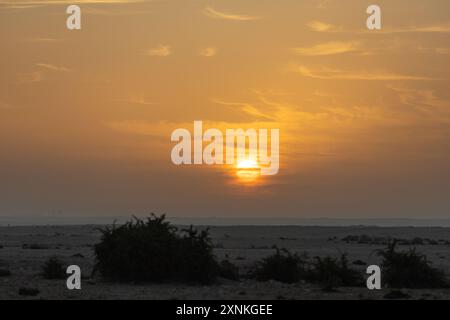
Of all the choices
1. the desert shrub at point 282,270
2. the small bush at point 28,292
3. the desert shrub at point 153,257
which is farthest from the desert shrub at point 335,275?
the small bush at point 28,292

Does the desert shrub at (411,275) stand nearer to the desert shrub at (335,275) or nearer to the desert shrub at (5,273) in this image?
the desert shrub at (335,275)

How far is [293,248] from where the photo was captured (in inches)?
3056

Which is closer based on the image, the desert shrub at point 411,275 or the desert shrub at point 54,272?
the desert shrub at point 411,275

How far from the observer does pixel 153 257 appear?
130 ft

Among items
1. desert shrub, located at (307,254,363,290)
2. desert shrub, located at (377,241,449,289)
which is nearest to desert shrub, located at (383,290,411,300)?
desert shrub, located at (377,241,449,289)

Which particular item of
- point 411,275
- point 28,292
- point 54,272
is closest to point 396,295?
point 411,275

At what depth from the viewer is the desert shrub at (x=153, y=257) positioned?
3959cm

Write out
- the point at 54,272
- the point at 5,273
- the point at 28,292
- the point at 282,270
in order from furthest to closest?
the point at 5,273, the point at 54,272, the point at 282,270, the point at 28,292

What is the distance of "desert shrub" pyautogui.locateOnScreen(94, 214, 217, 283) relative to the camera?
1559 inches

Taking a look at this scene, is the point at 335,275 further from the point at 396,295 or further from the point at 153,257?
the point at 153,257

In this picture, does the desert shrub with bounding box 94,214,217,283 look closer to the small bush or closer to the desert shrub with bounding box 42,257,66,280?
the desert shrub with bounding box 42,257,66,280

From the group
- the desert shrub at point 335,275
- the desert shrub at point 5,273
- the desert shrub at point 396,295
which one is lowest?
the desert shrub at point 396,295

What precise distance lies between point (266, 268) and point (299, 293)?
19.9 feet

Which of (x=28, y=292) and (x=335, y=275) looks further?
(x=335, y=275)
